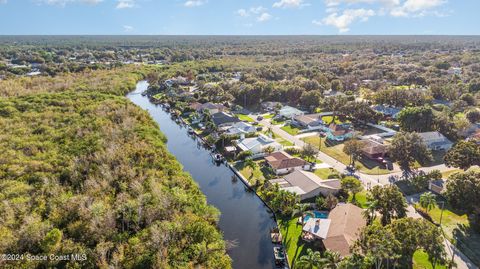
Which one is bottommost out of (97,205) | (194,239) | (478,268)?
(478,268)

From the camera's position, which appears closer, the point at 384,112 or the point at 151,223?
the point at 151,223

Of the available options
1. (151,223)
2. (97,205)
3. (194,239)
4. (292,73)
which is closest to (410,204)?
(194,239)

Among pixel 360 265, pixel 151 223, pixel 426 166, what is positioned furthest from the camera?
pixel 426 166

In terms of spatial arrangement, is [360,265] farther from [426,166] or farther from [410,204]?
[426,166]

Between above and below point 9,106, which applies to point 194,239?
below

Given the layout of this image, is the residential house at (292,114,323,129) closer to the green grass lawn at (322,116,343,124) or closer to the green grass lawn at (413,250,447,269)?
the green grass lawn at (322,116,343,124)

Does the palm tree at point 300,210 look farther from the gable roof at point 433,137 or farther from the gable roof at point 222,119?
the gable roof at point 222,119

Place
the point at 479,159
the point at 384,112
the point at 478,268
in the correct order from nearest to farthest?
the point at 478,268
the point at 479,159
the point at 384,112
